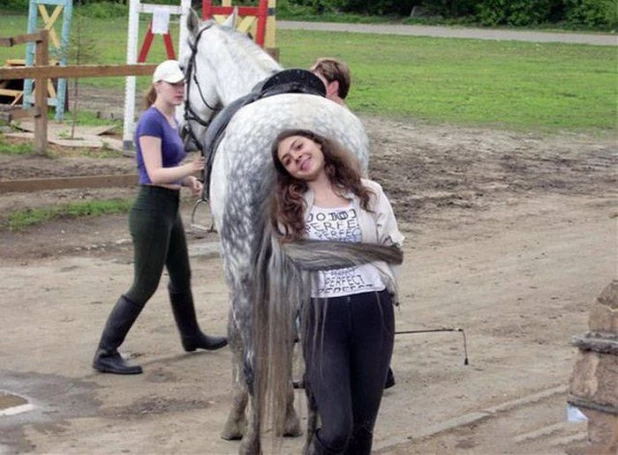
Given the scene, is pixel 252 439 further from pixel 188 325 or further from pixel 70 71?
pixel 70 71

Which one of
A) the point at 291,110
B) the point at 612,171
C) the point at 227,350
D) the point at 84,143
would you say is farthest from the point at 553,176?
the point at 291,110

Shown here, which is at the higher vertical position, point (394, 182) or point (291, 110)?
point (291, 110)

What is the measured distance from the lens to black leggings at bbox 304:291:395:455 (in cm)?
550

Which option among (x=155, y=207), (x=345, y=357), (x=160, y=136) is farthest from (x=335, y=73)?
(x=345, y=357)

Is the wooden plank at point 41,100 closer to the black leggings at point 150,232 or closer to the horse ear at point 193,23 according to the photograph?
the horse ear at point 193,23

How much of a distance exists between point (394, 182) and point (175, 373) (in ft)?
23.6

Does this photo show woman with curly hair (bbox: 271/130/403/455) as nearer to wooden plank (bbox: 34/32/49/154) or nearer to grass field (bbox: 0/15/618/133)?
wooden plank (bbox: 34/32/49/154)

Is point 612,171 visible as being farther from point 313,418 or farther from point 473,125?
point 313,418

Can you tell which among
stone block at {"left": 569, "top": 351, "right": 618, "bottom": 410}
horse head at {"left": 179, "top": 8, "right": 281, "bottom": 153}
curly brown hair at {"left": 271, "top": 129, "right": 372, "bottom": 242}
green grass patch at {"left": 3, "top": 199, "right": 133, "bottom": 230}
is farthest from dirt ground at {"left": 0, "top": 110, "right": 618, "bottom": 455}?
curly brown hair at {"left": 271, "top": 129, "right": 372, "bottom": 242}

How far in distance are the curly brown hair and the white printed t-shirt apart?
0.06 metres

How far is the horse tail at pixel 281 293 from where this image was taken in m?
5.54

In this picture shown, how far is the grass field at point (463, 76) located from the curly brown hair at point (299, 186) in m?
14.7

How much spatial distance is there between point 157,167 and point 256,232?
1845mm

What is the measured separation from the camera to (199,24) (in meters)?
8.63
